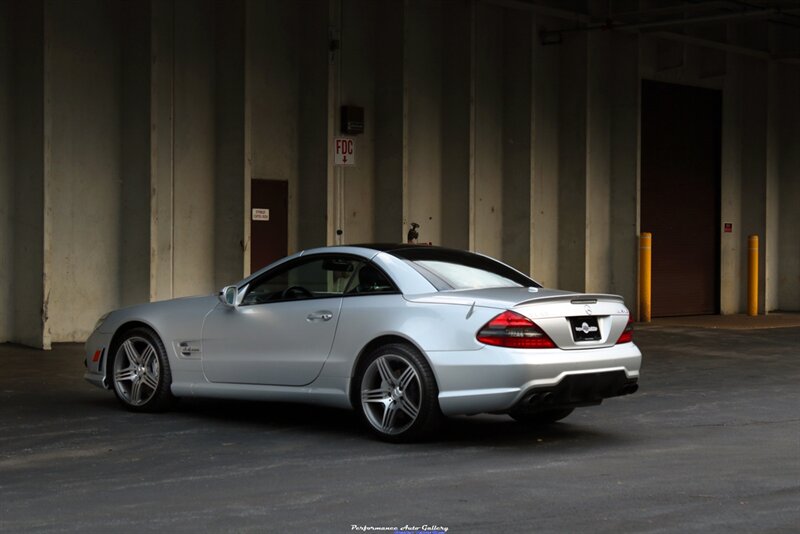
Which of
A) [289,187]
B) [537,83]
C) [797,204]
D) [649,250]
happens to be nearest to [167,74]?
[289,187]

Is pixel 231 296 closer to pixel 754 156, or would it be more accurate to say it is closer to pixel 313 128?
pixel 313 128

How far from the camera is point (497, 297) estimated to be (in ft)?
27.1

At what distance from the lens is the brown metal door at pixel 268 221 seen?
17906mm

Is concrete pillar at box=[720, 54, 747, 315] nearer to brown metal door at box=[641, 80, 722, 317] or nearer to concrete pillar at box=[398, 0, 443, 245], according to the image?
brown metal door at box=[641, 80, 722, 317]

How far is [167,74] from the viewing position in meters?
16.8

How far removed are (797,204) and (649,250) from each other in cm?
621

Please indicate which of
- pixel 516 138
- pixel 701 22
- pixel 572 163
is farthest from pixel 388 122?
pixel 701 22

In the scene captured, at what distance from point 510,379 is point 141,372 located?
346 cm

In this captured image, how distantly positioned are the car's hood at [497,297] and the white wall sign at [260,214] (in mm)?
9680

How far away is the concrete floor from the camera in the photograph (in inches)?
235

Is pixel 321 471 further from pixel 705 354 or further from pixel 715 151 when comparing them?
pixel 715 151

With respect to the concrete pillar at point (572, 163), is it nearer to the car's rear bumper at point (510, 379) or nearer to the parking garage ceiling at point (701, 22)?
the parking garage ceiling at point (701, 22)

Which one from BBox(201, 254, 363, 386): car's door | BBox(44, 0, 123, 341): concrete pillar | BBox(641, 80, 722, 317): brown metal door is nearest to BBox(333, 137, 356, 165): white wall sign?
BBox(44, 0, 123, 341): concrete pillar

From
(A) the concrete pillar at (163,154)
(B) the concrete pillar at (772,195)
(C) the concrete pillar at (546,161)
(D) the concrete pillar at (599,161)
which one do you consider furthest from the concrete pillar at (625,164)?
(A) the concrete pillar at (163,154)
